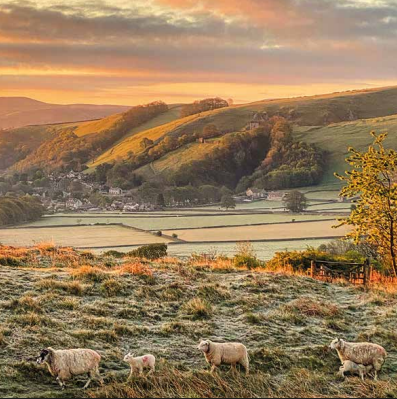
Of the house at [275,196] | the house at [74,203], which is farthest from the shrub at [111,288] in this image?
the house at [275,196]

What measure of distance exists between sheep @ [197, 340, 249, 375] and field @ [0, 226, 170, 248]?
65.1 m

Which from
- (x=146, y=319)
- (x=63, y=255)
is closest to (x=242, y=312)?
(x=146, y=319)

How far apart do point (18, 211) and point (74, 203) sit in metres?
37.6

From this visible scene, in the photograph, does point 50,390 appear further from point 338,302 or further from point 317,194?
point 317,194

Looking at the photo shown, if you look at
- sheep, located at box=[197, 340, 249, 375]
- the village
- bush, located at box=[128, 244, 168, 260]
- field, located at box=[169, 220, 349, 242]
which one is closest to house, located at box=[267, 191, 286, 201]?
the village

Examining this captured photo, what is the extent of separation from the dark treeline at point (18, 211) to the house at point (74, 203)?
61.4 ft

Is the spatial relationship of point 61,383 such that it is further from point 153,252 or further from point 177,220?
point 177,220

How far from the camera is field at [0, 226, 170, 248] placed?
80375 millimetres

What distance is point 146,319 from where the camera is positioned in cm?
1770

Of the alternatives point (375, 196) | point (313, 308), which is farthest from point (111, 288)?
point (375, 196)

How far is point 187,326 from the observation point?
16750mm

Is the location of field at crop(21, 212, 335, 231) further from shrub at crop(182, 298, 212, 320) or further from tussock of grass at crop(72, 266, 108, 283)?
shrub at crop(182, 298, 212, 320)

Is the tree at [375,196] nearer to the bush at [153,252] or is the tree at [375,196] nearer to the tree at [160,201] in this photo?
the bush at [153,252]

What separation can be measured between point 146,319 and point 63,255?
14.0 m
